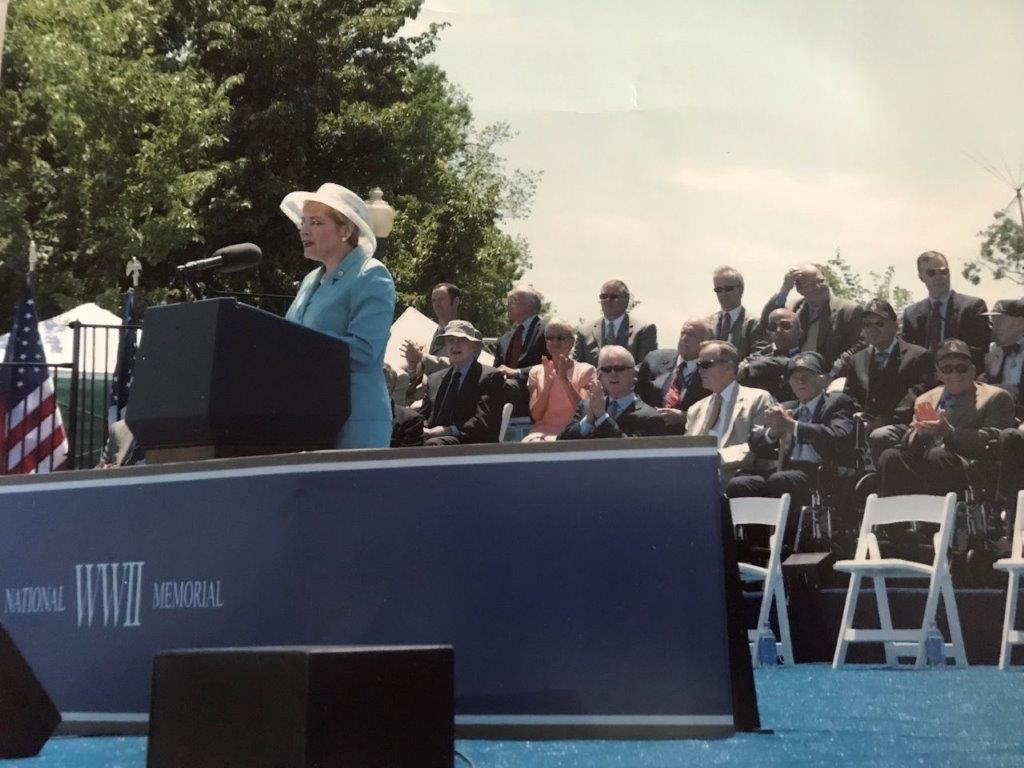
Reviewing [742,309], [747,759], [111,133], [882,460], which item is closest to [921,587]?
[882,460]

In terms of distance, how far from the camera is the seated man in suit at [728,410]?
812cm

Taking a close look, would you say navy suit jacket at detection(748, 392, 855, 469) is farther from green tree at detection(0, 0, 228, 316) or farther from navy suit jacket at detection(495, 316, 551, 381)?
green tree at detection(0, 0, 228, 316)

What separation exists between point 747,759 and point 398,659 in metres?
1.11

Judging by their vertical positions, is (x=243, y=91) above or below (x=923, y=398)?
above

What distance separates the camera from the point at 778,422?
313 inches

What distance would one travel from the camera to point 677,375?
870cm

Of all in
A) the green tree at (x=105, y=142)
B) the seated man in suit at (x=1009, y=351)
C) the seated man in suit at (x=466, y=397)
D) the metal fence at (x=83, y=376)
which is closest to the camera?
the seated man in suit at (x=1009, y=351)

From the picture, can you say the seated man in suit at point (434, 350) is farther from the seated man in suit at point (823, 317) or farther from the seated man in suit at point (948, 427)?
the seated man in suit at point (948, 427)

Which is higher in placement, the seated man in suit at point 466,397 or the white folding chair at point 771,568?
the seated man in suit at point 466,397

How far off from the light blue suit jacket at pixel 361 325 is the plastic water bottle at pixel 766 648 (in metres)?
3.78

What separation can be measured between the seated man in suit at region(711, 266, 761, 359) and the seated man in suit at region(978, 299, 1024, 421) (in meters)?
1.47

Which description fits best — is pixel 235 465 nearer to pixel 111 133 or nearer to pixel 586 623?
pixel 586 623

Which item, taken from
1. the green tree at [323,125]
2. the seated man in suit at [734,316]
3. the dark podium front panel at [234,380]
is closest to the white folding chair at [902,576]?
the seated man in suit at [734,316]

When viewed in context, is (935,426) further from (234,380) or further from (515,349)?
(234,380)
